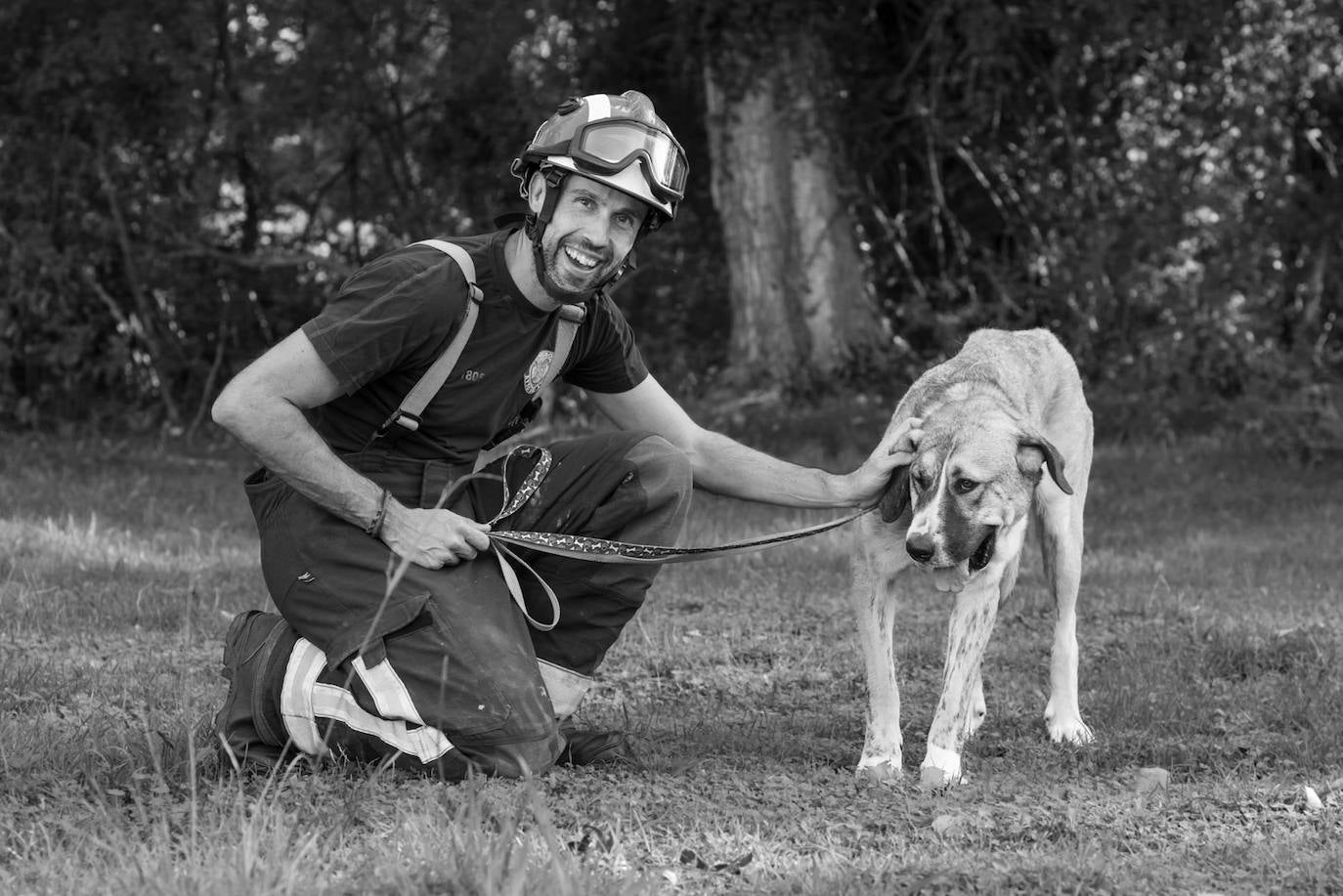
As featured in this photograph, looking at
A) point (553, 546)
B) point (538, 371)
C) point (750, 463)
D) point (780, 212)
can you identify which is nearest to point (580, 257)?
point (538, 371)

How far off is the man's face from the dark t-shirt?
0.17 m

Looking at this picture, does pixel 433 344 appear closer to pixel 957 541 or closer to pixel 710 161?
pixel 957 541

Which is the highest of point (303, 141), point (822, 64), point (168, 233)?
point (822, 64)

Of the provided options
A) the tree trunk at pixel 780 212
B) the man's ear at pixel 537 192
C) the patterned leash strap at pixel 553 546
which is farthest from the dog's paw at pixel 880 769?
the tree trunk at pixel 780 212

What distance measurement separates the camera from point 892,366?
1277 centimetres

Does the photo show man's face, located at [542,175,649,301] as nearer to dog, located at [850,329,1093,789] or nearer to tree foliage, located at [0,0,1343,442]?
dog, located at [850,329,1093,789]

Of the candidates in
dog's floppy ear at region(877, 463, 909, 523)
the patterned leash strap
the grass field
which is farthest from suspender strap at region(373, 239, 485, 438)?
dog's floppy ear at region(877, 463, 909, 523)

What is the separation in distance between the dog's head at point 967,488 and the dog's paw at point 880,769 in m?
0.55

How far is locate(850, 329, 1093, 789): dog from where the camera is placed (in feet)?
15.4

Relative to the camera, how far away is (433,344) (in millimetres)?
4547

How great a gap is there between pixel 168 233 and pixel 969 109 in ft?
23.1

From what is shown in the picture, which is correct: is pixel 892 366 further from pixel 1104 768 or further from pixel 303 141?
pixel 1104 768

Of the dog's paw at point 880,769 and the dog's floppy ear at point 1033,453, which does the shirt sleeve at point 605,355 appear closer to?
the dog's floppy ear at point 1033,453

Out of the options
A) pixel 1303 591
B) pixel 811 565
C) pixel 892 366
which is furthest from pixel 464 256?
pixel 892 366
